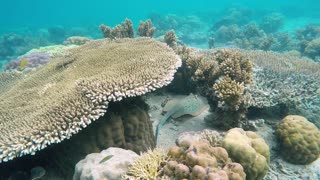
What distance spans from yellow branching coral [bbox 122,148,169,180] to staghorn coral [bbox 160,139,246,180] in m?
0.09

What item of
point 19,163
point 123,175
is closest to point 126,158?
point 123,175

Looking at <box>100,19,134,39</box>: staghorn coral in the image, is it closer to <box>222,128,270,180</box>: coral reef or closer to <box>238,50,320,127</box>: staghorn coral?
<box>238,50,320,127</box>: staghorn coral

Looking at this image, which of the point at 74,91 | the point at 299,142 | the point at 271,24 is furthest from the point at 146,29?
the point at 271,24

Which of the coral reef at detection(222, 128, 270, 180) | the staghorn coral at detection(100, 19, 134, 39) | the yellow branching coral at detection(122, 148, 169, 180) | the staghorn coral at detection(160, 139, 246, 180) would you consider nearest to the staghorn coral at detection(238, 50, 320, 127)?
the coral reef at detection(222, 128, 270, 180)

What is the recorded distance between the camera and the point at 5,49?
80.7 feet

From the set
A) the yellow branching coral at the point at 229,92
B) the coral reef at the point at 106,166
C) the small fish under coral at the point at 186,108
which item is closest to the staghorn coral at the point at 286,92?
the yellow branching coral at the point at 229,92

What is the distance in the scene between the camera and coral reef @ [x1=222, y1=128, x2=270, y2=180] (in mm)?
3451

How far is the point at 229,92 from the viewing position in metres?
4.46

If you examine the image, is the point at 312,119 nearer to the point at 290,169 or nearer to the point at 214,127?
the point at 290,169

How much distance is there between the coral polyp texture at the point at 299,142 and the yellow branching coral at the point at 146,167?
250 centimetres

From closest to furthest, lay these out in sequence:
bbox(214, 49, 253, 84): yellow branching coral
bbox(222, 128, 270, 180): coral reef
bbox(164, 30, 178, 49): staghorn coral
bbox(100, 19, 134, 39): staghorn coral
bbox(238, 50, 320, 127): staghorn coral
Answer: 1. bbox(222, 128, 270, 180): coral reef
2. bbox(214, 49, 253, 84): yellow branching coral
3. bbox(238, 50, 320, 127): staghorn coral
4. bbox(164, 30, 178, 49): staghorn coral
5. bbox(100, 19, 134, 39): staghorn coral

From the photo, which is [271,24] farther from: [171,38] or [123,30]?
[123,30]

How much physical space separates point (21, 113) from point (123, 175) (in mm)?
2196

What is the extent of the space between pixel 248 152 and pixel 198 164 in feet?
2.97
